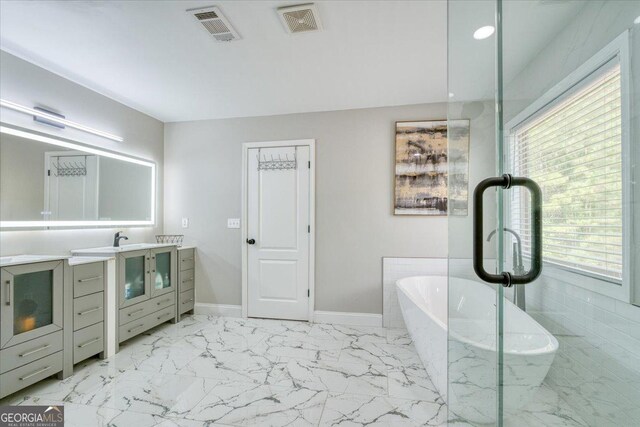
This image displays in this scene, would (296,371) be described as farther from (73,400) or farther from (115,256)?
(115,256)

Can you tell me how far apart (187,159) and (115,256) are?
1.54 m

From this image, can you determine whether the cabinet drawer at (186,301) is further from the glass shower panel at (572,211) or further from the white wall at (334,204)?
the glass shower panel at (572,211)

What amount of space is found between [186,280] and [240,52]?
8.46 ft

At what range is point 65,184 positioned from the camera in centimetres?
254

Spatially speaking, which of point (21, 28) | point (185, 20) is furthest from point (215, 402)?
point (21, 28)

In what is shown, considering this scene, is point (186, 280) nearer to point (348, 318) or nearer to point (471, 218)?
point (348, 318)

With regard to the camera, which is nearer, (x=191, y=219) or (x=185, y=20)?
(x=185, y=20)

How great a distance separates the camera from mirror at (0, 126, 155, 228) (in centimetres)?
216

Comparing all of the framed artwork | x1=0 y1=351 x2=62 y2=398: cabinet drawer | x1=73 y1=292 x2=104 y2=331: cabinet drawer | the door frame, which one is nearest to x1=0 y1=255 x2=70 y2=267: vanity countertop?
x1=73 y1=292 x2=104 y2=331: cabinet drawer

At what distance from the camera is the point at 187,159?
3.64 m

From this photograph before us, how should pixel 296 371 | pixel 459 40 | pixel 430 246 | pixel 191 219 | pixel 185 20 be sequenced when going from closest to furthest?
pixel 459 40, pixel 185 20, pixel 296 371, pixel 430 246, pixel 191 219

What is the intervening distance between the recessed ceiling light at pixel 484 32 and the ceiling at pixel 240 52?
0.90 meters

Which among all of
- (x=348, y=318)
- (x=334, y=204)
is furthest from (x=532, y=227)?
(x=348, y=318)

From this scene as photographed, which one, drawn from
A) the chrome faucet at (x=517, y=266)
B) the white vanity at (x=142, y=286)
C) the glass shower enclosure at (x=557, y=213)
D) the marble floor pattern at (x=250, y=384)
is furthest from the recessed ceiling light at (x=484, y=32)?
the white vanity at (x=142, y=286)
